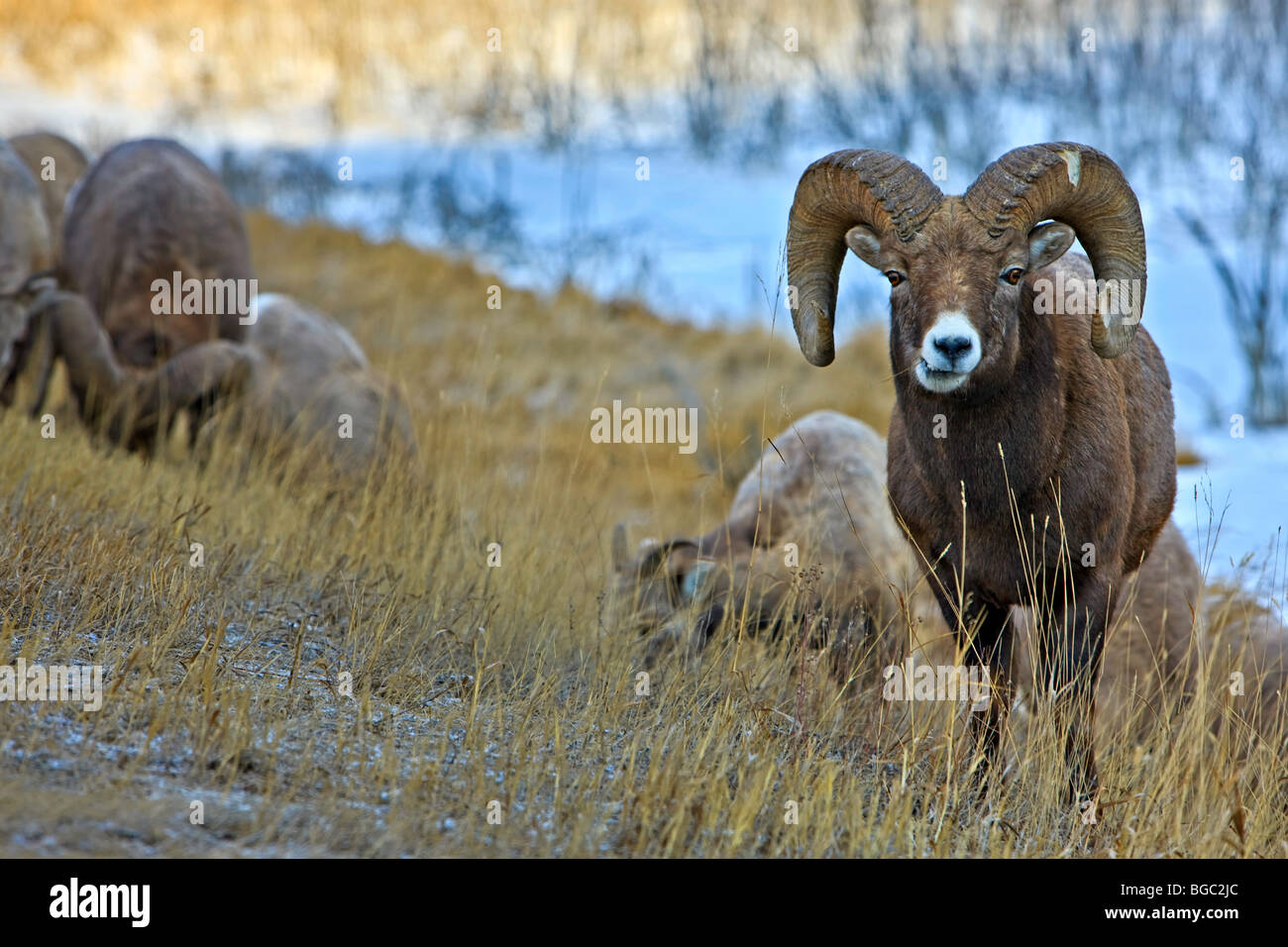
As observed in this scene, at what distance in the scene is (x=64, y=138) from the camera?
11609mm

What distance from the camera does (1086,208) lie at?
4.69 m

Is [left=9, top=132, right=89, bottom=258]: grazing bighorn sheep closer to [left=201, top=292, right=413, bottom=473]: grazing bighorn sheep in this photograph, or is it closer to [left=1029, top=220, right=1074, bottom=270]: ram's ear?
[left=201, top=292, right=413, bottom=473]: grazing bighorn sheep

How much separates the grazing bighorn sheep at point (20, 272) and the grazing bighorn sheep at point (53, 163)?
72.9 inches

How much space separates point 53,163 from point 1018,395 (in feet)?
30.5

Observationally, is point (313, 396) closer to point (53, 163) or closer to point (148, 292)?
point (148, 292)

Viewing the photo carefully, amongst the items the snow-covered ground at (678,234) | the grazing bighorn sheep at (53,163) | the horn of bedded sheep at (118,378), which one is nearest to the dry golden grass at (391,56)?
the snow-covered ground at (678,234)

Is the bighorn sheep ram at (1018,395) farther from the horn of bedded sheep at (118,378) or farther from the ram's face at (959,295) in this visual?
the horn of bedded sheep at (118,378)

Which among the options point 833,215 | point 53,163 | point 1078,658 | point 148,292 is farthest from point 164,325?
point 1078,658

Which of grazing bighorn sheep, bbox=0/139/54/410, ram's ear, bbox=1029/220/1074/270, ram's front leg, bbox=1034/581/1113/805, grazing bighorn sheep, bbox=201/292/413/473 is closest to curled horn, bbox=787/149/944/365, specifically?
ram's ear, bbox=1029/220/1074/270

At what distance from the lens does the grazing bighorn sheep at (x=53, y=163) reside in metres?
10.8

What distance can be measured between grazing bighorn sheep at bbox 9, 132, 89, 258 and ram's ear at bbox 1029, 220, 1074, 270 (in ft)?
28.1
